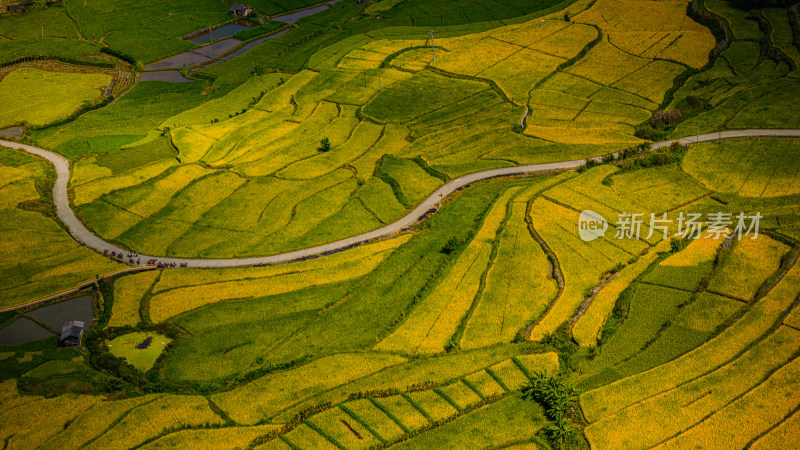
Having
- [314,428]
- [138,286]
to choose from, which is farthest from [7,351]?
[314,428]

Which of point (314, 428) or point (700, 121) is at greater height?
point (700, 121)

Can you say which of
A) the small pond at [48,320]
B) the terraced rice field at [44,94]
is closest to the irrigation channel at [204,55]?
the terraced rice field at [44,94]

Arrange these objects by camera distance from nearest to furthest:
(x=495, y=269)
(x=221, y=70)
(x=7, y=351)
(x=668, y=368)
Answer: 1. (x=668, y=368)
2. (x=7, y=351)
3. (x=495, y=269)
4. (x=221, y=70)

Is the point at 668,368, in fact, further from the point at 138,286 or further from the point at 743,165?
the point at 138,286

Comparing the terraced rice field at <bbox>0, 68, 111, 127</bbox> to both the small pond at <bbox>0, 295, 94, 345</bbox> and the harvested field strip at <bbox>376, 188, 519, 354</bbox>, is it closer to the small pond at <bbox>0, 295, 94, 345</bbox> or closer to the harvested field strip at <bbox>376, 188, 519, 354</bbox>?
the small pond at <bbox>0, 295, 94, 345</bbox>

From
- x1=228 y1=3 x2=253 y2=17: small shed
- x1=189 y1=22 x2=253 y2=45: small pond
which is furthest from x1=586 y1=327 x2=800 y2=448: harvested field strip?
x1=228 y1=3 x2=253 y2=17: small shed
